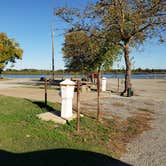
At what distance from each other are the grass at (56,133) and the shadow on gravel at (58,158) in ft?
0.86

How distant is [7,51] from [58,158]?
60.2 m

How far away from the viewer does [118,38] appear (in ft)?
86.7

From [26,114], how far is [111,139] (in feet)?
9.18

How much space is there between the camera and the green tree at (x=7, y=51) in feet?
207

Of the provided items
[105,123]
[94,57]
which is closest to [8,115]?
[105,123]

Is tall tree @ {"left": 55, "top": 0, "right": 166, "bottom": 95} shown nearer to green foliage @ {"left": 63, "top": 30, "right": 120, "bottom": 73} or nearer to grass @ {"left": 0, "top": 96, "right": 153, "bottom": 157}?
green foliage @ {"left": 63, "top": 30, "right": 120, "bottom": 73}

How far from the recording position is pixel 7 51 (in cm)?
6438

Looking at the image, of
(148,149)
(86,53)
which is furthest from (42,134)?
(86,53)

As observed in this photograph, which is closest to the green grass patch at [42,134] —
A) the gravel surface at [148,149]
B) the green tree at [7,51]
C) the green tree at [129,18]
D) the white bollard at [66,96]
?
the white bollard at [66,96]

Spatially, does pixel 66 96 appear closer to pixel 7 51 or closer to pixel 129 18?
pixel 129 18

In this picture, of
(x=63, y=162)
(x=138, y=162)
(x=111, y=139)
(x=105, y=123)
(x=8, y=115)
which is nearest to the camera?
(x=63, y=162)

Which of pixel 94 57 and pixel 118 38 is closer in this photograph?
pixel 118 38

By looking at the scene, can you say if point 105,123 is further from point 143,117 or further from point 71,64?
point 71,64

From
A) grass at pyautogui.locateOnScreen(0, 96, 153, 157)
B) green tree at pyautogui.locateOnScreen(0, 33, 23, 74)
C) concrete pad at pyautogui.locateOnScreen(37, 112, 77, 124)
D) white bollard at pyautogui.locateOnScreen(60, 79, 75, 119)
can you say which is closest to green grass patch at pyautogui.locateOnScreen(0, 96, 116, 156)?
grass at pyautogui.locateOnScreen(0, 96, 153, 157)
